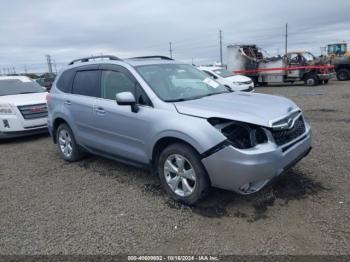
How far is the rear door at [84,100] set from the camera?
521 centimetres

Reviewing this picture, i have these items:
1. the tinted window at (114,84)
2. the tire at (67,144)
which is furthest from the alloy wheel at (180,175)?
the tire at (67,144)

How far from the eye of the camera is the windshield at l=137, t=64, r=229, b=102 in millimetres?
4379

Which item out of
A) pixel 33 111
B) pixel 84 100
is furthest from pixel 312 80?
pixel 84 100

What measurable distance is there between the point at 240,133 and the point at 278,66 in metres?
19.6

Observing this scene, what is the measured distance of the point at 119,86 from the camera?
478cm

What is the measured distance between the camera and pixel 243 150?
136 inches

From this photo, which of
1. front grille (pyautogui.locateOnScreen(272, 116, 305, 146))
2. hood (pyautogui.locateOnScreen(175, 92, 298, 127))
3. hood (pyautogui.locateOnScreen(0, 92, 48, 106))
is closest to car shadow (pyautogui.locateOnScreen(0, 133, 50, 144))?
hood (pyautogui.locateOnScreen(0, 92, 48, 106))

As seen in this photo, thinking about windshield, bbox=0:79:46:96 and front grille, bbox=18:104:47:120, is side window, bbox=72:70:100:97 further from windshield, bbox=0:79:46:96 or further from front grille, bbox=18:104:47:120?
windshield, bbox=0:79:46:96

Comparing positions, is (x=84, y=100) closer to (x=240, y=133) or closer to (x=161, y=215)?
(x=161, y=215)

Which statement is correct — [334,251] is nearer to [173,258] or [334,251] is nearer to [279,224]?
[279,224]

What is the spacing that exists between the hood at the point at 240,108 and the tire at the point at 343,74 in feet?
71.7

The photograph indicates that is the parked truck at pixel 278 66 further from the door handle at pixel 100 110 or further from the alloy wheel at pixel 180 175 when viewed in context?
the alloy wheel at pixel 180 175

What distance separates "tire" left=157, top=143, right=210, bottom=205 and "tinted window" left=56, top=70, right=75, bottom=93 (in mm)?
2635

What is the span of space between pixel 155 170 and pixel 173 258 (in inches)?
58.7
